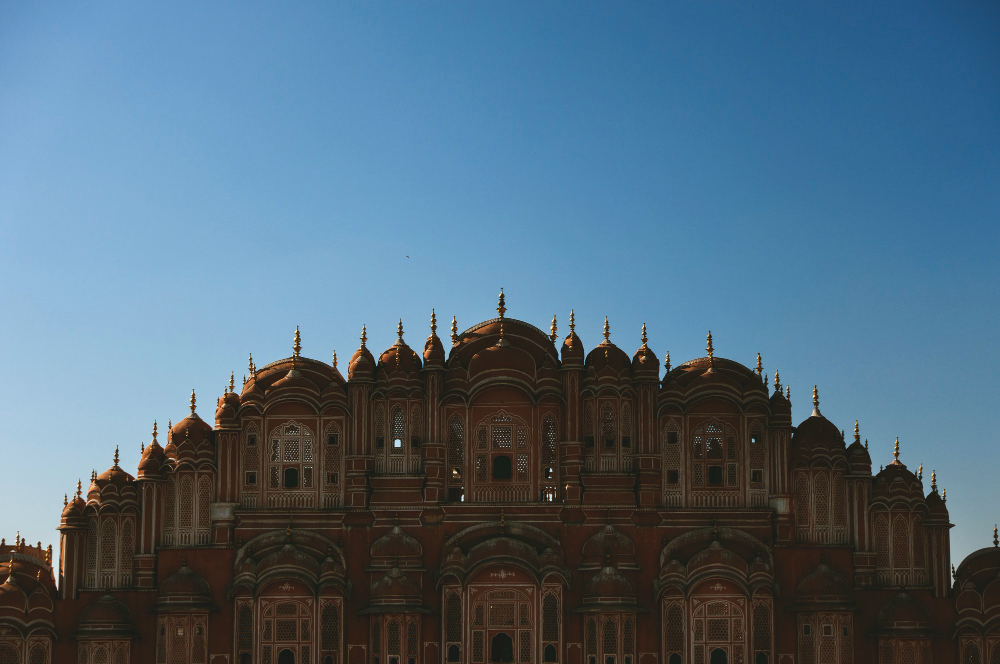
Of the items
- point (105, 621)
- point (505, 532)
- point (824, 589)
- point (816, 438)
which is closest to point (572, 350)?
point (505, 532)

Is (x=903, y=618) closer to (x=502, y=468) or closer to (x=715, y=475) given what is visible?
(x=715, y=475)

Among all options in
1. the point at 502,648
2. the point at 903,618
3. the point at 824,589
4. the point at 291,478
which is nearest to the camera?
the point at 824,589

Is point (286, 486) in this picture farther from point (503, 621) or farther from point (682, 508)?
point (682, 508)

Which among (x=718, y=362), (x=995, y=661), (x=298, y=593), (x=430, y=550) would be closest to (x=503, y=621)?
(x=430, y=550)

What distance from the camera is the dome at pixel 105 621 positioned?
4622 cm

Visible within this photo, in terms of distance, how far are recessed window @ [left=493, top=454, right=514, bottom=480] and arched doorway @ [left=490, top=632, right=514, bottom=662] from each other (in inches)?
193

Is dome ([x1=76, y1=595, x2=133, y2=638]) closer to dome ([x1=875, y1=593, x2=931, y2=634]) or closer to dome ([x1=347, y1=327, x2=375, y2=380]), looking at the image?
dome ([x1=347, y1=327, x2=375, y2=380])

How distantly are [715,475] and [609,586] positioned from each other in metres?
5.16

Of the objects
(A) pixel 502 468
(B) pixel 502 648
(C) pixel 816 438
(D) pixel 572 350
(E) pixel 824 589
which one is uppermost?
(D) pixel 572 350

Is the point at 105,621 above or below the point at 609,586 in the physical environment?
below

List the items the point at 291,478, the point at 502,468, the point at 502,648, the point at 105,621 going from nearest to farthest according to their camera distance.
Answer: the point at 502,648 < the point at 105,621 < the point at 502,468 < the point at 291,478

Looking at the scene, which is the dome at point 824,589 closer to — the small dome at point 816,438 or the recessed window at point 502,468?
the small dome at point 816,438

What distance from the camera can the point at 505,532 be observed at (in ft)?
154

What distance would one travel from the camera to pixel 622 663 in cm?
4553
